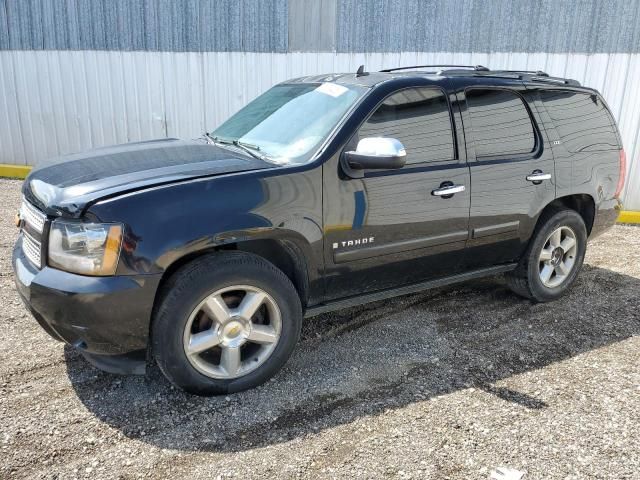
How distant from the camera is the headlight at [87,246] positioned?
2.61m

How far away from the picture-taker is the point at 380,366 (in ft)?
11.4

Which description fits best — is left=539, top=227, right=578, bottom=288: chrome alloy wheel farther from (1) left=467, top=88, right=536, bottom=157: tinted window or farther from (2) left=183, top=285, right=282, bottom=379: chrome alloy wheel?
(2) left=183, top=285, right=282, bottom=379: chrome alloy wheel

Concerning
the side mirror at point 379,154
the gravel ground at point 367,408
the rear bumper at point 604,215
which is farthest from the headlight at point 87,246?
the rear bumper at point 604,215

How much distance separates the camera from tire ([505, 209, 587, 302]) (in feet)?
14.1

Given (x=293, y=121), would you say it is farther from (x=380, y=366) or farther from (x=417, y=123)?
(x=380, y=366)

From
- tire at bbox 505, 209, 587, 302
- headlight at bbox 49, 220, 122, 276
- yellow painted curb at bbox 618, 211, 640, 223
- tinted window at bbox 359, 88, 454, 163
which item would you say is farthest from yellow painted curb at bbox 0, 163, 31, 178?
yellow painted curb at bbox 618, 211, 640, 223

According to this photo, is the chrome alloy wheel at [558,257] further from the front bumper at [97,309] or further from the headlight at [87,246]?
the headlight at [87,246]

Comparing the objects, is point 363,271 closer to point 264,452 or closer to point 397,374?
point 397,374

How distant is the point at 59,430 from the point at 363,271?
192 cm

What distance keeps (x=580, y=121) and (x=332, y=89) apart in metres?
2.21

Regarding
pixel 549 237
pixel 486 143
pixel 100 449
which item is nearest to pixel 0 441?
pixel 100 449

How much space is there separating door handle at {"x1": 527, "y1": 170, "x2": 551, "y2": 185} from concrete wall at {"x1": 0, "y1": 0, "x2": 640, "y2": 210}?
3981mm

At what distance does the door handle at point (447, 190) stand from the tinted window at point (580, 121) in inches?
48.9

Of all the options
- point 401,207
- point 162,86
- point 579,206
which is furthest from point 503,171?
point 162,86
